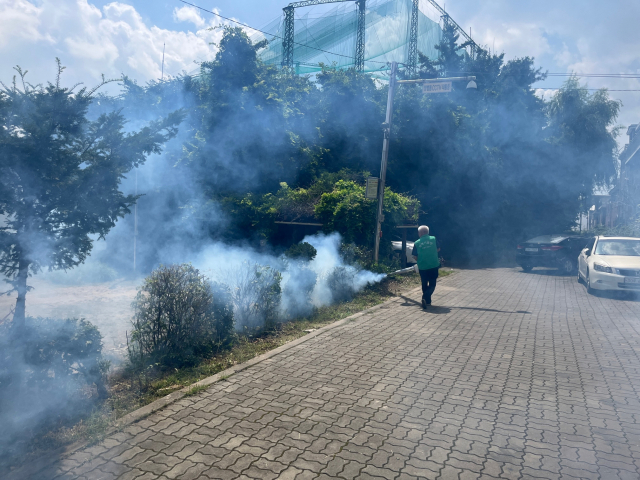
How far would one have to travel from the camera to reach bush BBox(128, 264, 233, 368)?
518cm

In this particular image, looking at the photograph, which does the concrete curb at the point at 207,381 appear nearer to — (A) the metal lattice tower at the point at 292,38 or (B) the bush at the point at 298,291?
(B) the bush at the point at 298,291

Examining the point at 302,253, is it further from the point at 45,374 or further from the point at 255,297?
the point at 45,374

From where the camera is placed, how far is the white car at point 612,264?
10.4m

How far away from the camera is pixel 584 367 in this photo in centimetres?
548

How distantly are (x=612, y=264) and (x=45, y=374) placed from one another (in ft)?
38.2

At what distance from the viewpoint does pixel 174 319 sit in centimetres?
539

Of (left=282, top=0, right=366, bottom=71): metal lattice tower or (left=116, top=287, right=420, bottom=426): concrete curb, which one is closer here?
(left=116, top=287, right=420, bottom=426): concrete curb

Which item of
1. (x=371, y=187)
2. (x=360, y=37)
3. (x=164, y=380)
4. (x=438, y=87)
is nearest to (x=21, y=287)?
(x=164, y=380)

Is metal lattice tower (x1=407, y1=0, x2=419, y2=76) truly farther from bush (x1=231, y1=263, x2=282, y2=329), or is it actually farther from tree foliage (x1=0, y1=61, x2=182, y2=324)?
tree foliage (x1=0, y1=61, x2=182, y2=324)

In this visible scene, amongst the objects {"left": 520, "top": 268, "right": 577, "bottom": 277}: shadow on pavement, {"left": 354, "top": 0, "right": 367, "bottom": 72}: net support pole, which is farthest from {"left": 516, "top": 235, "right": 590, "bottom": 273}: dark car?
{"left": 354, "top": 0, "right": 367, "bottom": 72}: net support pole

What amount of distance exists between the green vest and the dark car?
8749 millimetres

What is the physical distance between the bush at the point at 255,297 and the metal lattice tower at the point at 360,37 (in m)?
25.2

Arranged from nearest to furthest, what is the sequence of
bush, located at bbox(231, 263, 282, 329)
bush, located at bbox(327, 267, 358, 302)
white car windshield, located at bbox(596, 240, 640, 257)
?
bush, located at bbox(231, 263, 282, 329), bush, located at bbox(327, 267, 358, 302), white car windshield, located at bbox(596, 240, 640, 257)

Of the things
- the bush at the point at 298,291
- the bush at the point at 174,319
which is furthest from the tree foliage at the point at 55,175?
the bush at the point at 298,291
